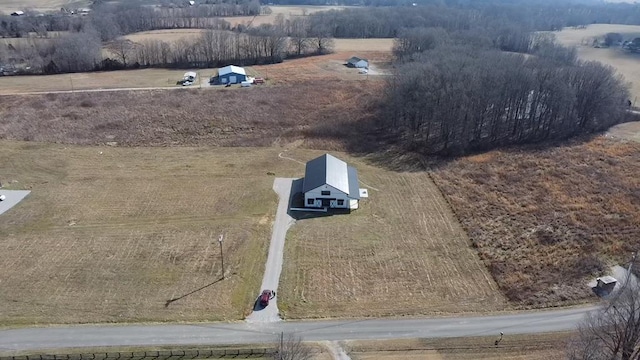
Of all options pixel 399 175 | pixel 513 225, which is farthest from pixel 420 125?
Result: pixel 513 225

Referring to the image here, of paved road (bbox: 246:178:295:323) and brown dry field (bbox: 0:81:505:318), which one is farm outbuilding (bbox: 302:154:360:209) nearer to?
brown dry field (bbox: 0:81:505:318)

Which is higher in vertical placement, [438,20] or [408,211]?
[438,20]

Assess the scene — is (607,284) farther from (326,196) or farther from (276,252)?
(276,252)

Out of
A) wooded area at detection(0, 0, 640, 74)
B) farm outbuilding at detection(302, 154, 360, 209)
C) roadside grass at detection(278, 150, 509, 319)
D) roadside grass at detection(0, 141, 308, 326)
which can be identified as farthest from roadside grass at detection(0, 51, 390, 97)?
roadside grass at detection(278, 150, 509, 319)

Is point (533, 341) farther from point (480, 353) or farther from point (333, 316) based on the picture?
point (333, 316)

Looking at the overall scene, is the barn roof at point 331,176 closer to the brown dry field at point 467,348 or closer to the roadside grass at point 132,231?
the roadside grass at point 132,231

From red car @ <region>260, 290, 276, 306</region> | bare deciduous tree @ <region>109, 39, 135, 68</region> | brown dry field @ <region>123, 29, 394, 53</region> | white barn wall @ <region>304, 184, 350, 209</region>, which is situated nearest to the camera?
red car @ <region>260, 290, 276, 306</region>

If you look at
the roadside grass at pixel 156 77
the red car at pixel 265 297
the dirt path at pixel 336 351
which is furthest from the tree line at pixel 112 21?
the dirt path at pixel 336 351
